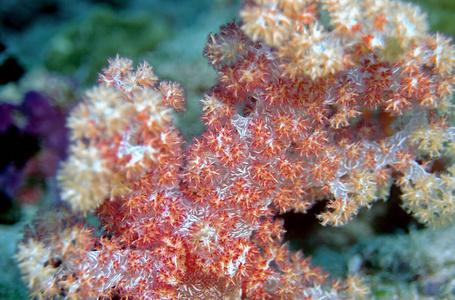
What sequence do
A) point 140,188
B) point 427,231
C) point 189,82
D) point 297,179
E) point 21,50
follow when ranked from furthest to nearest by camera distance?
point 21,50
point 189,82
point 427,231
point 297,179
point 140,188

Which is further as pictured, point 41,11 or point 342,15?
point 41,11

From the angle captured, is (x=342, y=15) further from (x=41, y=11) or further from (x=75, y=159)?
(x=41, y=11)

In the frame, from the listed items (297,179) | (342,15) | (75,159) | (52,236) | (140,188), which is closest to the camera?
(75,159)

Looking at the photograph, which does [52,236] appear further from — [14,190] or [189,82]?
[189,82]

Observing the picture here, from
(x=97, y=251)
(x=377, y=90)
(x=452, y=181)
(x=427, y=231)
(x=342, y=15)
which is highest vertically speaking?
(x=342, y=15)

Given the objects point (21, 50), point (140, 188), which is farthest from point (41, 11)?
point (140, 188)

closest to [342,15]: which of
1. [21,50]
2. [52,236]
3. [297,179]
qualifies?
[297,179]

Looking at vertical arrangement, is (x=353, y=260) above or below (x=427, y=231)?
below
